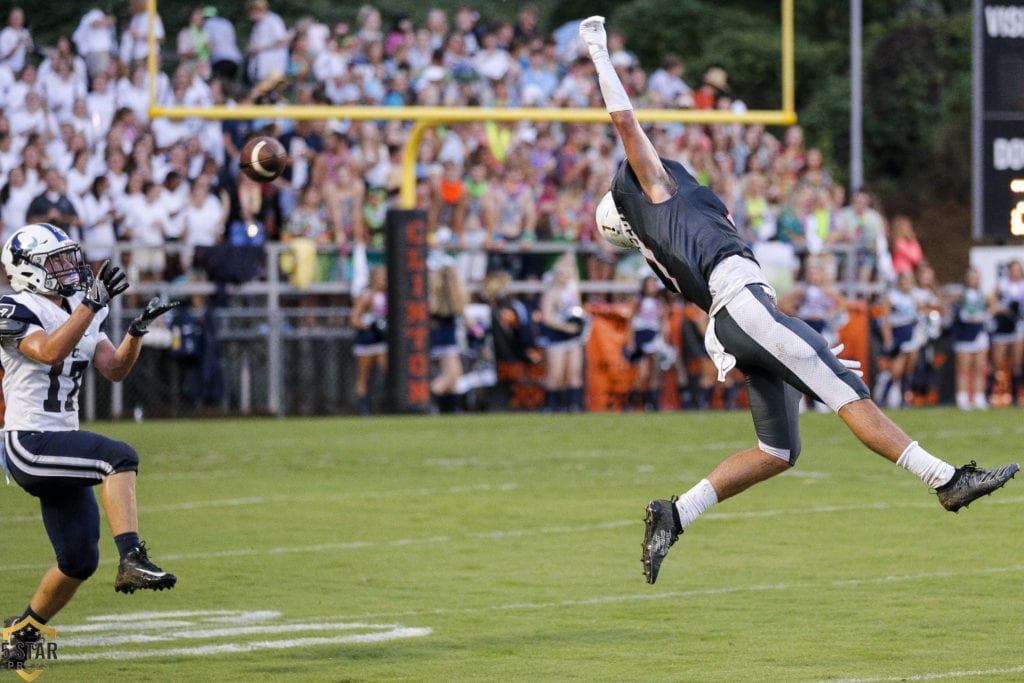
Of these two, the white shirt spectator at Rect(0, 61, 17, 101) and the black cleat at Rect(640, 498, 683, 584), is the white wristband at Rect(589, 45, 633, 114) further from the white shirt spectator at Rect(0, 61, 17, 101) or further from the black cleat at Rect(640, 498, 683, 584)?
A: the white shirt spectator at Rect(0, 61, 17, 101)

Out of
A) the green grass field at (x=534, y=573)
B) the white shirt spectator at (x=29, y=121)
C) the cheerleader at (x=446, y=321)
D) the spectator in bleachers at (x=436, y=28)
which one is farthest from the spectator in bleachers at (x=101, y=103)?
the green grass field at (x=534, y=573)

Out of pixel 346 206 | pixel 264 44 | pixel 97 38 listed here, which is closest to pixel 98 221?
pixel 97 38

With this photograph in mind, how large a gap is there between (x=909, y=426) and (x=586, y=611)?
345 inches

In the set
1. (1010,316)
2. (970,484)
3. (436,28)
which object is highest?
(436,28)

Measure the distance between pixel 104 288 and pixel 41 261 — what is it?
0.38 metres

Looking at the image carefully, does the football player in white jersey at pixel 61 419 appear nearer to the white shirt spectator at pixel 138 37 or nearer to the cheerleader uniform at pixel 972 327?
the white shirt spectator at pixel 138 37

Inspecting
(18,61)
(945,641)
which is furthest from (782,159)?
(945,641)

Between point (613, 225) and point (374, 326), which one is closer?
point (613, 225)

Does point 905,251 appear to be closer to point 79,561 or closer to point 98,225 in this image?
point 98,225

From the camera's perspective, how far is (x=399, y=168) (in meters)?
18.6

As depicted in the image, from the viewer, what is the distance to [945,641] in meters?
6.83

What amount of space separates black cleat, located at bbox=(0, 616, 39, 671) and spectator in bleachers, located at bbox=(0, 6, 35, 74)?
11.7 m

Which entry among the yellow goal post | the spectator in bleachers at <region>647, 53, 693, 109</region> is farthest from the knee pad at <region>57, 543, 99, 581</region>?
the spectator in bleachers at <region>647, 53, 693, 109</region>

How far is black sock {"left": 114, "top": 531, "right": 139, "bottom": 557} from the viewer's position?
6.47 meters
